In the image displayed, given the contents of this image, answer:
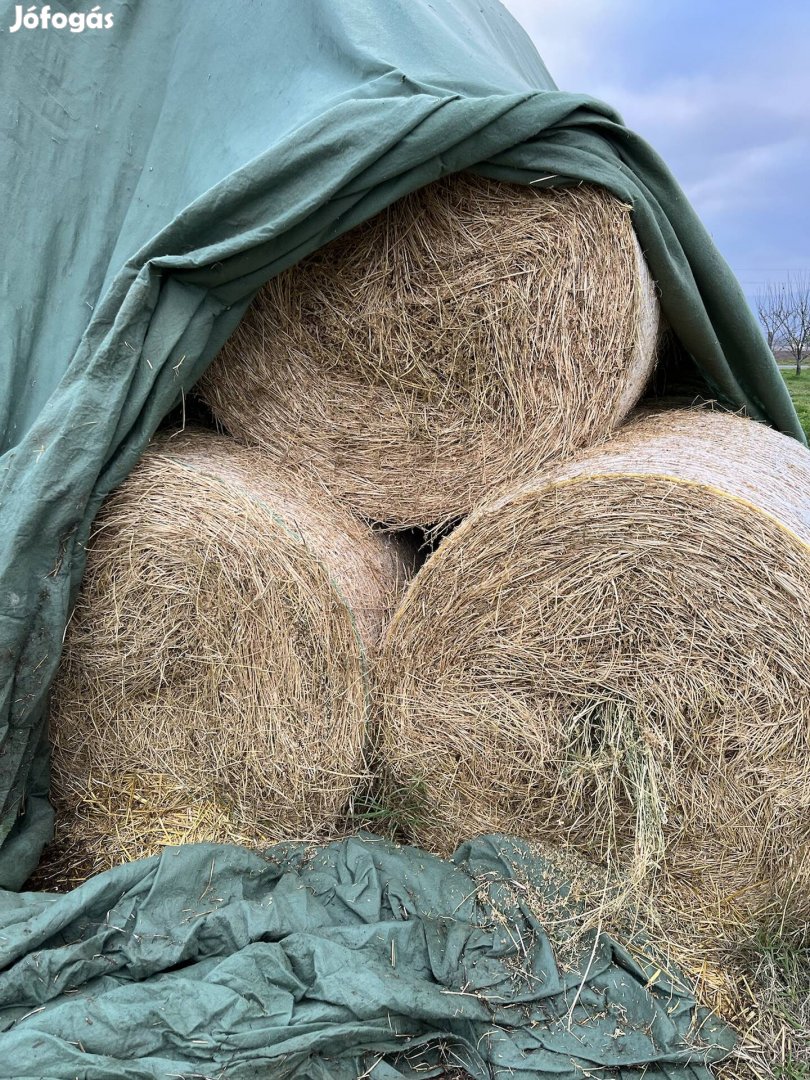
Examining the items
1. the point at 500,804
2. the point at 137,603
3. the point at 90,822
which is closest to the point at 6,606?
the point at 137,603

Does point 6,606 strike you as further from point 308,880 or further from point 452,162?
point 452,162

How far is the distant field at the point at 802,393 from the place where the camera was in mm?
9319

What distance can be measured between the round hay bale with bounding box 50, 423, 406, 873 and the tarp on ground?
0.22 m

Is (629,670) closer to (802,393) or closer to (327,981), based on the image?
(327,981)

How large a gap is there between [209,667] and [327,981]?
0.82 meters

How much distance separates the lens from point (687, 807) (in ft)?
6.84

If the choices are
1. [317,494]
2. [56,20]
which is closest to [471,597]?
[317,494]

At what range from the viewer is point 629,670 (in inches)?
82.4

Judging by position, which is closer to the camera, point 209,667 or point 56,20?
point 209,667

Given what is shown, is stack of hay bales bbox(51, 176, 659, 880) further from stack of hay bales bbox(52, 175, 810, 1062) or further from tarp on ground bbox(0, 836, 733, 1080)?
tarp on ground bbox(0, 836, 733, 1080)

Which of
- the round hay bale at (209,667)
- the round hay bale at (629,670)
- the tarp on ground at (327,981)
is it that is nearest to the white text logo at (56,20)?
the round hay bale at (209,667)

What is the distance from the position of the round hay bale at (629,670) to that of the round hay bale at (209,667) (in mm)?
193

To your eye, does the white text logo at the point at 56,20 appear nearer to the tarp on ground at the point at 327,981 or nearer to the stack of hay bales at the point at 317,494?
the stack of hay bales at the point at 317,494

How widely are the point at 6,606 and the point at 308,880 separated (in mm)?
968
